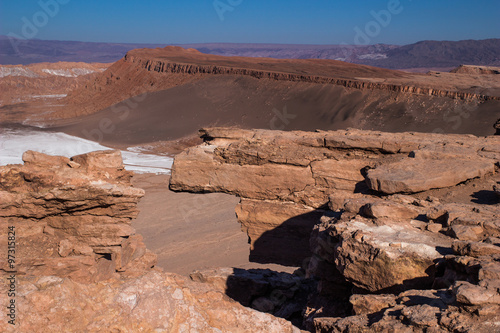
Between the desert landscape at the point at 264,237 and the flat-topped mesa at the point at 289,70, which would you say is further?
the flat-topped mesa at the point at 289,70

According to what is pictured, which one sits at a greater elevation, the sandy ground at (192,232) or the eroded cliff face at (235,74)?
the eroded cliff face at (235,74)

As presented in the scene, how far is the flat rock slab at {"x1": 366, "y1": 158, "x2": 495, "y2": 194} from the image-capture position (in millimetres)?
5098

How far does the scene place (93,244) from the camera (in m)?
5.22

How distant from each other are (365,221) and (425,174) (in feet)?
5.45

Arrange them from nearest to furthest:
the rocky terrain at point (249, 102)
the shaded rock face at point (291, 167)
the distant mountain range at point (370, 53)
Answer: the shaded rock face at point (291, 167), the rocky terrain at point (249, 102), the distant mountain range at point (370, 53)

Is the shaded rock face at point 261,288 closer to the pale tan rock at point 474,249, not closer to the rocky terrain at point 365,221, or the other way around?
the rocky terrain at point 365,221

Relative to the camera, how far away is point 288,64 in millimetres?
35156

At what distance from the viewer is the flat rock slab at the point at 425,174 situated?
16.7ft

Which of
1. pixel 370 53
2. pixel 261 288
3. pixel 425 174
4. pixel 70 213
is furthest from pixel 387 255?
pixel 370 53

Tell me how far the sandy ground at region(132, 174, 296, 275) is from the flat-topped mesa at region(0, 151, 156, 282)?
3160 millimetres

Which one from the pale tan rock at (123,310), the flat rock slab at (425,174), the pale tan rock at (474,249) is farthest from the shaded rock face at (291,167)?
the pale tan rock at (123,310)

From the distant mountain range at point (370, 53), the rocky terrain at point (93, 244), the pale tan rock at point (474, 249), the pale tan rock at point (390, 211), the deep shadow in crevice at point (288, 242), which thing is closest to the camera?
the rocky terrain at point (93, 244)

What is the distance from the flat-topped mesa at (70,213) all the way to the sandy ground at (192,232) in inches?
124

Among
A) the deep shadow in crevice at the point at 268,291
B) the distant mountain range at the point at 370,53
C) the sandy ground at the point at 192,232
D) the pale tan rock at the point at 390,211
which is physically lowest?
the sandy ground at the point at 192,232
